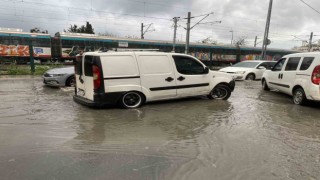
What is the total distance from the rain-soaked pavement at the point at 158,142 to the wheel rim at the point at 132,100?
0.27 m

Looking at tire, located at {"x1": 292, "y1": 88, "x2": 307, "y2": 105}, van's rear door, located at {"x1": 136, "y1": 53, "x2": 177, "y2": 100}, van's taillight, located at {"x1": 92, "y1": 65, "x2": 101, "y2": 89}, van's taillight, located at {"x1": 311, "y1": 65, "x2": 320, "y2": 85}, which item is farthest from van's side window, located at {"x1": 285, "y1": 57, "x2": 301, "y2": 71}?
van's taillight, located at {"x1": 92, "y1": 65, "x2": 101, "y2": 89}

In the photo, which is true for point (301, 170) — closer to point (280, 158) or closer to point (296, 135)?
point (280, 158)

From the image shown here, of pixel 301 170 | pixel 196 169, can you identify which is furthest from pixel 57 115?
pixel 301 170

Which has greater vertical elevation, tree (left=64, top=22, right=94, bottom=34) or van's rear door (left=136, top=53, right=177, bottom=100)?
tree (left=64, top=22, right=94, bottom=34)

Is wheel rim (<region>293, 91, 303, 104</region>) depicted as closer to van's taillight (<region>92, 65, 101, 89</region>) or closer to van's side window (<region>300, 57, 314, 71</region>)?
van's side window (<region>300, 57, 314, 71</region>)

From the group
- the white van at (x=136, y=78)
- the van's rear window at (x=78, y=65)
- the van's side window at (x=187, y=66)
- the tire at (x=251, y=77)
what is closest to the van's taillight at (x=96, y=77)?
the white van at (x=136, y=78)

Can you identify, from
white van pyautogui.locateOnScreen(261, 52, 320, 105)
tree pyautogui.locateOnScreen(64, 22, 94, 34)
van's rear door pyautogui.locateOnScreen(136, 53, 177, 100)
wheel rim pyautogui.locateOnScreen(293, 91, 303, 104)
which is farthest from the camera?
tree pyautogui.locateOnScreen(64, 22, 94, 34)

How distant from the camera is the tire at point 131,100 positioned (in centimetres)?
688

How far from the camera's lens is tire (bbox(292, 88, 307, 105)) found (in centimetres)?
781

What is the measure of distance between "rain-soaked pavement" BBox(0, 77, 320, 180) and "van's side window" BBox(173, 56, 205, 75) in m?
1.03

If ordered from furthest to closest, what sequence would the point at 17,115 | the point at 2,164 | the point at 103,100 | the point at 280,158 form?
the point at 103,100
the point at 17,115
the point at 280,158
the point at 2,164

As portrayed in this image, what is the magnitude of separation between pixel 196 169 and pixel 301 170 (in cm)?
137

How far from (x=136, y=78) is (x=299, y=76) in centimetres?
480

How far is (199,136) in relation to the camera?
16.2 feet
